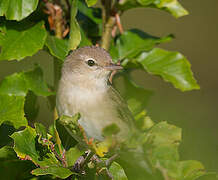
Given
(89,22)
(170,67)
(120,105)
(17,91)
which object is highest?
(89,22)

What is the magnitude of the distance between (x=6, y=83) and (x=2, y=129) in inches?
14.1

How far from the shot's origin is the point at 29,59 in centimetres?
546

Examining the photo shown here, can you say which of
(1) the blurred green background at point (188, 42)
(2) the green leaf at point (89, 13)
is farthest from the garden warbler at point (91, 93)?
(1) the blurred green background at point (188, 42)

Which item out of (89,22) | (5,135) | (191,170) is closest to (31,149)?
(5,135)

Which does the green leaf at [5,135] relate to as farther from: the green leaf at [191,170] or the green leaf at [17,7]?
the green leaf at [191,170]

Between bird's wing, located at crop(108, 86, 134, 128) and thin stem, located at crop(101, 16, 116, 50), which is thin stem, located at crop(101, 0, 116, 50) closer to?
thin stem, located at crop(101, 16, 116, 50)

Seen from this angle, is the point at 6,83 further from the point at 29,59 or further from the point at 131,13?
the point at 131,13

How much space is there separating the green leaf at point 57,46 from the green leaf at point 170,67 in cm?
55

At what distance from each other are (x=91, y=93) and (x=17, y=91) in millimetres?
542

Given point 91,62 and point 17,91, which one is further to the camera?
point 91,62

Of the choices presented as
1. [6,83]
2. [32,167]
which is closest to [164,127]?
[32,167]

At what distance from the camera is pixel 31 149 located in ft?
7.68

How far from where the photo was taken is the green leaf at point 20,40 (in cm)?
269

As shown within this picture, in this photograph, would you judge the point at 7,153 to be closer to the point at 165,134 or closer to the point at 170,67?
the point at 165,134
